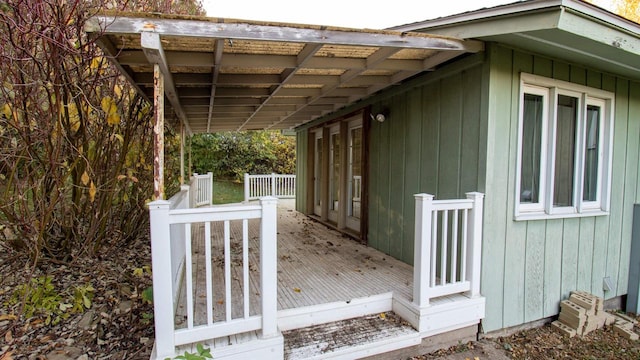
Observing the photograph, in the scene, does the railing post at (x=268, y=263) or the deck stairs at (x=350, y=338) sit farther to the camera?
the deck stairs at (x=350, y=338)

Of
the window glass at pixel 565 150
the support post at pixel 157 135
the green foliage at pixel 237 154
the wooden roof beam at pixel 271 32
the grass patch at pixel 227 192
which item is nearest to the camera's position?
the wooden roof beam at pixel 271 32

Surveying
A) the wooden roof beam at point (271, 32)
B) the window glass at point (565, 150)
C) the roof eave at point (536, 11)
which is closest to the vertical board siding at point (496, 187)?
the roof eave at point (536, 11)

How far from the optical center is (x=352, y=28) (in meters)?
Result: 2.38

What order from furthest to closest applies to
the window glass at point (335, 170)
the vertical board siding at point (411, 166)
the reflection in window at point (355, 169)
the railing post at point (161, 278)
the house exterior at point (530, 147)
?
1. the window glass at point (335, 170)
2. the reflection in window at point (355, 169)
3. the vertical board siding at point (411, 166)
4. the house exterior at point (530, 147)
5. the railing post at point (161, 278)

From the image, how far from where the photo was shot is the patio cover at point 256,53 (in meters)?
2.12

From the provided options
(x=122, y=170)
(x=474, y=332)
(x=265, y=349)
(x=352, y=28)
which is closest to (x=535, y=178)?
(x=474, y=332)

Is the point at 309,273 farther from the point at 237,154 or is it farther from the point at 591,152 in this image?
the point at 237,154

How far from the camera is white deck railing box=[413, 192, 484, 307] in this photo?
8.55 ft

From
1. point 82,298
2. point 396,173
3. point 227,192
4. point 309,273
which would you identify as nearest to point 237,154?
point 227,192

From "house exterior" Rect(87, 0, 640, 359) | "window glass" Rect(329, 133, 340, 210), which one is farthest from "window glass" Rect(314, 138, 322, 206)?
"house exterior" Rect(87, 0, 640, 359)

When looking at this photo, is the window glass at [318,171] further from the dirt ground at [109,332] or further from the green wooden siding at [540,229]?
the green wooden siding at [540,229]

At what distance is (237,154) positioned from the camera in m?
14.2

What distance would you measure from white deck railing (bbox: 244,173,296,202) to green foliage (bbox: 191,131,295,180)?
3733 mm

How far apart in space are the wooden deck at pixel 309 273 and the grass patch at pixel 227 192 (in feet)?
22.2
